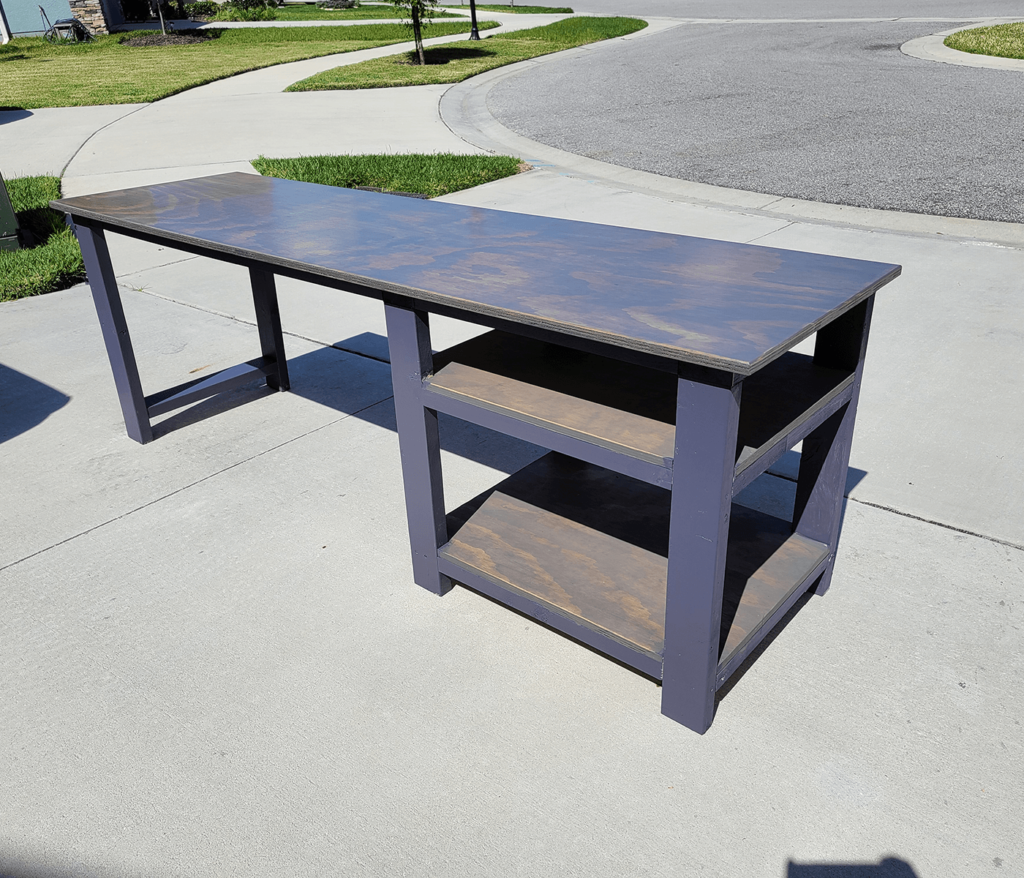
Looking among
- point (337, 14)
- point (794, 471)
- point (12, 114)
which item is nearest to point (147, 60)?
point (12, 114)

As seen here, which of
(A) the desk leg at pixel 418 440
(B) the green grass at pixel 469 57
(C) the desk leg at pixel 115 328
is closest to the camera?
(A) the desk leg at pixel 418 440

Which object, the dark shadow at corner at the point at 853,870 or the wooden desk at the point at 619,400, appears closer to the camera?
the dark shadow at corner at the point at 853,870

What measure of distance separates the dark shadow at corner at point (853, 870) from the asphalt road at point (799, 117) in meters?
Answer: 6.14

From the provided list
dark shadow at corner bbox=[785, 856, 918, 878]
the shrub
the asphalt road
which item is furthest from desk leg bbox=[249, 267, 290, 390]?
the shrub

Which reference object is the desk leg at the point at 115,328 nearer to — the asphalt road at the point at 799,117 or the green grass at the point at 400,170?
the green grass at the point at 400,170

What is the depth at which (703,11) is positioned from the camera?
86.5 feet

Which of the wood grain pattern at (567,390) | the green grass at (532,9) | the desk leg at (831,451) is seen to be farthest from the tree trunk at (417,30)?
the desk leg at (831,451)

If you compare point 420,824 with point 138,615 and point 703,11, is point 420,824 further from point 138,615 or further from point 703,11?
point 703,11

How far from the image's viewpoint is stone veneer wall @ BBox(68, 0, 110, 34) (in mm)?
25194

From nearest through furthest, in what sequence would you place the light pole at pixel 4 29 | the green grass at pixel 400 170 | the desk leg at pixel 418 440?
the desk leg at pixel 418 440
the green grass at pixel 400 170
the light pole at pixel 4 29

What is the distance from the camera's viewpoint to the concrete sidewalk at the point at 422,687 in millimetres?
1830

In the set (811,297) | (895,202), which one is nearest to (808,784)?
(811,297)

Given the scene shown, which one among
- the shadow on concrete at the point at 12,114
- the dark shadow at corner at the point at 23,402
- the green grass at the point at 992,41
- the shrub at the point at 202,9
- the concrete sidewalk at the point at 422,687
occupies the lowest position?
the dark shadow at corner at the point at 23,402

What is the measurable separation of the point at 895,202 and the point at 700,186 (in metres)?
1.74
